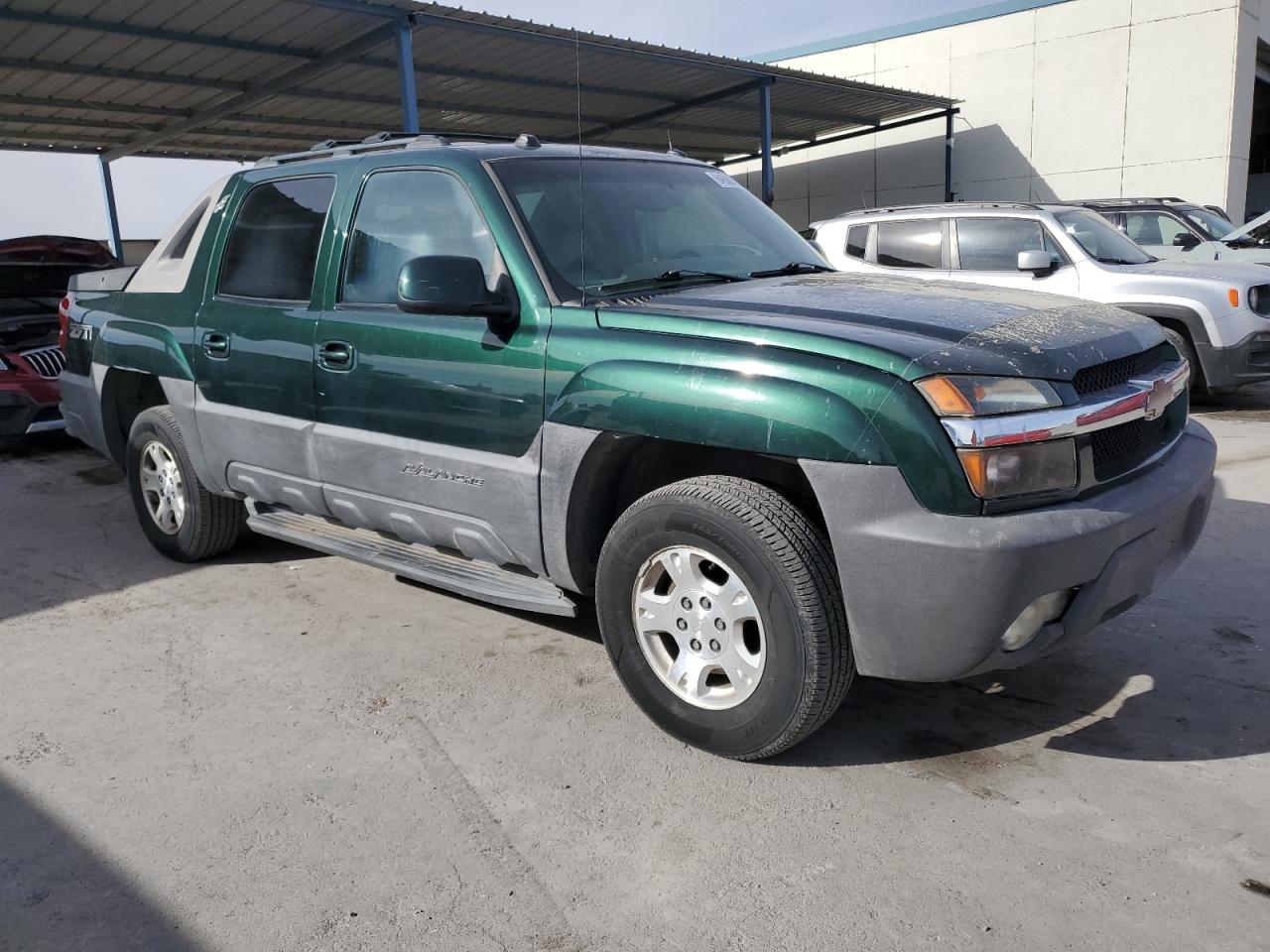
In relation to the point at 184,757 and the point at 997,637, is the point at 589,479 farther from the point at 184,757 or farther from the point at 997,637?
the point at 184,757

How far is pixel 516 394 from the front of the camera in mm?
3229

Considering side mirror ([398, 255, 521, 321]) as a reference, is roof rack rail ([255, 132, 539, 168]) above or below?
above

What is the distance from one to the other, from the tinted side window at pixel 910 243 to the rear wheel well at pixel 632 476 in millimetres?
6259

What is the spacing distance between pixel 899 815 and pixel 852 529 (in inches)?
31.2

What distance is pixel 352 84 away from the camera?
51.2 feet

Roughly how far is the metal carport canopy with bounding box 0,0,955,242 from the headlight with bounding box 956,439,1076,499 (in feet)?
34.4

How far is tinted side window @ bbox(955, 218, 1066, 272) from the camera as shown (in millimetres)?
8516

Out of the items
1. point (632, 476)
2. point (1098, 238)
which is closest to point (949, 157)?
point (1098, 238)

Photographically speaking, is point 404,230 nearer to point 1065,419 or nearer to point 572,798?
point 572,798

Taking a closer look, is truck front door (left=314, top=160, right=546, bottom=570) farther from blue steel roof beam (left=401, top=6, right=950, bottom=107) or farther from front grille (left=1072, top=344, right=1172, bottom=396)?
blue steel roof beam (left=401, top=6, right=950, bottom=107)

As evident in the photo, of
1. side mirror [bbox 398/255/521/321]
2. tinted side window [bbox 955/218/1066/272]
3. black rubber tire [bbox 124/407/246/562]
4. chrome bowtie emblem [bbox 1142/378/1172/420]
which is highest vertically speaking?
tinted side window [bbox 955/218/1066/272]

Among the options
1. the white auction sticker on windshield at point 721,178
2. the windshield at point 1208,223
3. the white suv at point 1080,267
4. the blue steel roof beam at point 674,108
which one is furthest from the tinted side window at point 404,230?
the blue steel roof beam at point 674,108

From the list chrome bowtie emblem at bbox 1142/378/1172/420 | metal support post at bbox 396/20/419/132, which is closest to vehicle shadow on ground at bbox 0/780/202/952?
chrome bowtie emblem at bbox 1142/378/1172/420

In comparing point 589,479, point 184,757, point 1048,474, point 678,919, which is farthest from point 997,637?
point 184,757
